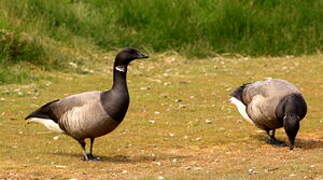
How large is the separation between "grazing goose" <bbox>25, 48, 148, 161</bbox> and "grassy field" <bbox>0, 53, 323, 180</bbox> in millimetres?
403

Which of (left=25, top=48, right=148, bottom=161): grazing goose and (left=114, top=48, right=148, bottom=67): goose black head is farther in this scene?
(left=114, top=48, right=148, bottom=67): goose black head

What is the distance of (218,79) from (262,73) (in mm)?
1163

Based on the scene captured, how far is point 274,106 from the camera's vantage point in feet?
38.7

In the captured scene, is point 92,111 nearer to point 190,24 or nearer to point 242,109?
point 242,109

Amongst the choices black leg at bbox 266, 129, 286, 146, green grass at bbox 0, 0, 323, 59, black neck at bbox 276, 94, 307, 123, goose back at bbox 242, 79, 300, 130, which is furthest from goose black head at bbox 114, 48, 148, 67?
green grass at bbox 0, 0, 323, 59

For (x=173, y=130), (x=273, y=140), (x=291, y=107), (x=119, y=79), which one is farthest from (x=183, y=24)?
(x=119, y=79)

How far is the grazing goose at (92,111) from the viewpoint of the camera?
35.1 feet

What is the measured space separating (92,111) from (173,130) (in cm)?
291

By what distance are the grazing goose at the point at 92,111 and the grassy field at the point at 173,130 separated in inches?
15.9

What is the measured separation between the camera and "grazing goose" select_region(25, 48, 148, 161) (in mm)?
10711

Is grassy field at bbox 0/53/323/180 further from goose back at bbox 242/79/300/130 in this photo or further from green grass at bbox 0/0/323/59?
green grass at bbox 0/0/323/59

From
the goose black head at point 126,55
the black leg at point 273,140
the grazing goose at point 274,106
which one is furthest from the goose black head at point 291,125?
the goose black head at point 126,55

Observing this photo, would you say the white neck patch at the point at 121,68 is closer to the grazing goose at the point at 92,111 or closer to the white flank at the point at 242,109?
the grazing goose at the point at 92,111

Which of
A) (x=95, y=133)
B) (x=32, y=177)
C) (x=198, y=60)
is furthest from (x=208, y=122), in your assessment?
(x=198, y=60)
